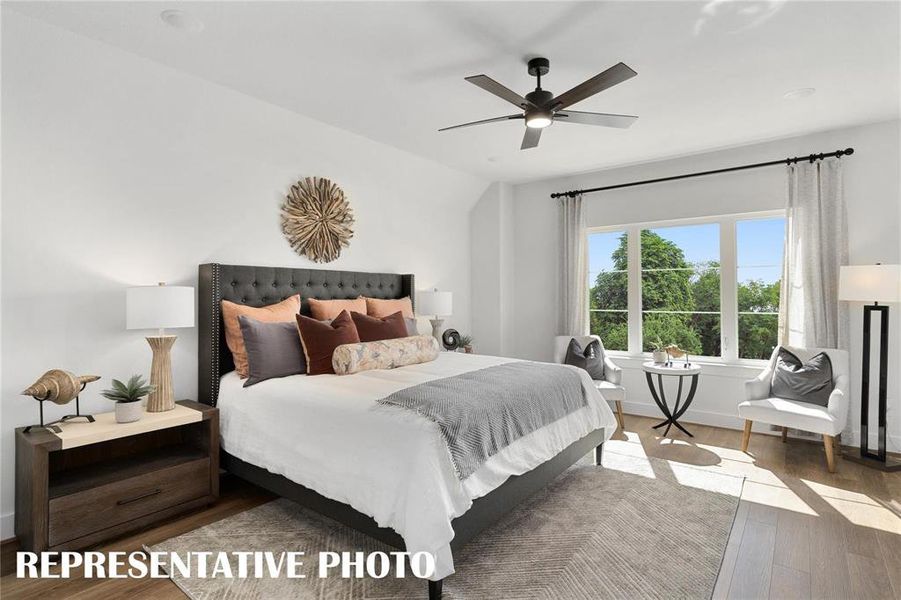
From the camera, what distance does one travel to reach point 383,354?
128 inches

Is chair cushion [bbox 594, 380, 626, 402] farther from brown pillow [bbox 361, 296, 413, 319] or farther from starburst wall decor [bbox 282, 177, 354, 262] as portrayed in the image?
starburst wall decor [bbox 282, 177, 354, 262]

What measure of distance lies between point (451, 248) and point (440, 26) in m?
3.37

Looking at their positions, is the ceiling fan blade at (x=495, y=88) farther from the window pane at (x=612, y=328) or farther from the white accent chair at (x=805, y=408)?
the window pane at (x=612, y=328)

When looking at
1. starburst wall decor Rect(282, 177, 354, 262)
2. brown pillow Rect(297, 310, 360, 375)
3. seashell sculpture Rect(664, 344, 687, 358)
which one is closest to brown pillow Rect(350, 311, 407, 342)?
brown pillow Rect(297, 310, 360, 375)

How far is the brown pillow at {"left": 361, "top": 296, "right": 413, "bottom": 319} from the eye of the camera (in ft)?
13.6

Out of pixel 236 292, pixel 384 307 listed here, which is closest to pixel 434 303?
pixel 384 307

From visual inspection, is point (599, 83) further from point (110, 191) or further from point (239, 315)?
point (110, 191)

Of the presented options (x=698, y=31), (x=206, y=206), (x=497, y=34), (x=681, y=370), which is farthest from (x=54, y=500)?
(x=681, y=370)

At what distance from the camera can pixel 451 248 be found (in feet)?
18.6

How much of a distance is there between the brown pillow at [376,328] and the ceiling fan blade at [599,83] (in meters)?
1.97

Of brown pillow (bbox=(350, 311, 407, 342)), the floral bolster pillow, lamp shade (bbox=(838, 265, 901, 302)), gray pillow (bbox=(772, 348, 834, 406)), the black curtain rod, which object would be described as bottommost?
gray pillow (bbox=(772, 348, 834, 406))

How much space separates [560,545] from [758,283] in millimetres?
3452

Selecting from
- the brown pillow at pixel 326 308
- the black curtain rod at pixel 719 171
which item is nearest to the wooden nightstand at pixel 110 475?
the brown pillow at pixel 326 308

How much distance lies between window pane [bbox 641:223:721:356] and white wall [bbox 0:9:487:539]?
3.40 m
